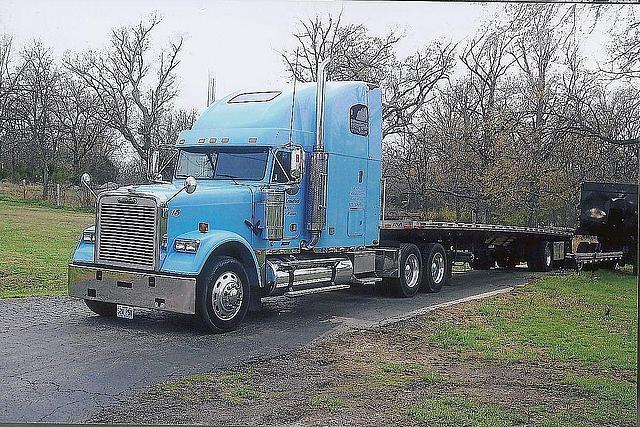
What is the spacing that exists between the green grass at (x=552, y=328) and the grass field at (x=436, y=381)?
0.07 ft

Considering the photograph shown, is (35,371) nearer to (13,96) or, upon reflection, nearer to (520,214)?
(13,96)

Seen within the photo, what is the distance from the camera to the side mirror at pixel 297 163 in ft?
28.2

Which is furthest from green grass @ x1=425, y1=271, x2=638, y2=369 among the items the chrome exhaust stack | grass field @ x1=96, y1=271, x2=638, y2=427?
the chrome exhaust stack

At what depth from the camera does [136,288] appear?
24.8 ft

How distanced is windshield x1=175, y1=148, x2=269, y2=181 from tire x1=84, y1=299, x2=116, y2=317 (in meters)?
1.72

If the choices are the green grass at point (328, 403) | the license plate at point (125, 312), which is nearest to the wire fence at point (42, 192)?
the license plate at point (125, 312)

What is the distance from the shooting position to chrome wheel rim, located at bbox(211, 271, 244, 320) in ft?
25.5

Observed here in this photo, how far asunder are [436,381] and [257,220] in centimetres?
292

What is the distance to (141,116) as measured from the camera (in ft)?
37.9

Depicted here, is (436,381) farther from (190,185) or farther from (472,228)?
(472,228)

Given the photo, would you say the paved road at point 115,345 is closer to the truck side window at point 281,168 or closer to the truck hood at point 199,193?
the truck hood at point 199,193

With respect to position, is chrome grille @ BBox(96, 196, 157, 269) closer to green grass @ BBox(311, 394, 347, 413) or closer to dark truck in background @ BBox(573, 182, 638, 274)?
green grass @ BBox(311, 394, 347, 413)

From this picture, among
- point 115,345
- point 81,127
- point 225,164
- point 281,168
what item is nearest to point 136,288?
point 115,345

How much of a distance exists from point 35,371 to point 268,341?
2.31 m
